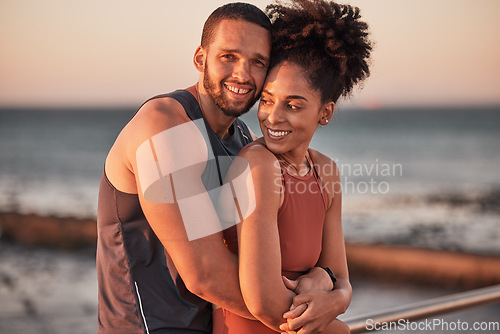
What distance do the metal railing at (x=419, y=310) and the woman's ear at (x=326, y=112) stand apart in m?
0.68

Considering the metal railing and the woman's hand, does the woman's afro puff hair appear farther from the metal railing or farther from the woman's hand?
the metal railing

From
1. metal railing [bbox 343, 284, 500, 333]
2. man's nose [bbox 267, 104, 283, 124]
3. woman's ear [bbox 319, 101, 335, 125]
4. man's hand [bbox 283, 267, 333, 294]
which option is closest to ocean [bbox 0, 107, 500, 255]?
woman's ear [bbox 319, 101, 335, 125]

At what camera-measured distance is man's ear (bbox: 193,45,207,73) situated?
2056 millimetres

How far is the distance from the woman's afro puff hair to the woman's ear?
0.07ft

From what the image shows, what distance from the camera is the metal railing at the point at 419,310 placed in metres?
1.58

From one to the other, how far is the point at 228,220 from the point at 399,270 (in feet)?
23.1

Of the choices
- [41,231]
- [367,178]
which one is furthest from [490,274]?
[367,178]

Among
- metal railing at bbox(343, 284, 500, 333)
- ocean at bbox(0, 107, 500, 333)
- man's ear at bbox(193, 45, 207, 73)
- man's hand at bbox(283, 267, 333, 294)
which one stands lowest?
ocean at bbox(0, 107, 500, 333)

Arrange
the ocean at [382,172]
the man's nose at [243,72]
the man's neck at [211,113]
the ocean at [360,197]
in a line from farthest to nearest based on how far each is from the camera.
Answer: the ocean at [382,172] < the ocean at [360,197] < the man's neck at [211,113] < the man's nose at [243,72]

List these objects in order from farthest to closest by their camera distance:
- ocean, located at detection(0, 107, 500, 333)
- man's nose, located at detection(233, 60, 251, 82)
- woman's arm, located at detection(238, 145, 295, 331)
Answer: ocean, located at detection(0, 107, 500, 333) < man's nose, located at detection(233, 60, 251, 82) < woman's arm, located at detection(238, 145, 295, 331)

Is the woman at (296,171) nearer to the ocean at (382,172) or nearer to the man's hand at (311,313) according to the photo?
the man's hand at (311,313)

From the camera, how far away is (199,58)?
210 cm

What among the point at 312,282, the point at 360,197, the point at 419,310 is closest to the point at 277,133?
the point at 312,282

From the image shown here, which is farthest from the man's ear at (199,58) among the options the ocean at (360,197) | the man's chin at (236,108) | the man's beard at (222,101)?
the ocean at (360,197)
